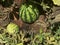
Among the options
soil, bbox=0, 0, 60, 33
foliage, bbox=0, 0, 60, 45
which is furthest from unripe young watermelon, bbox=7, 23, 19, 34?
soil, bbox=0, 0, 60, 33

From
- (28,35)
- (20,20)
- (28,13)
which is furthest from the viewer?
(20,20)

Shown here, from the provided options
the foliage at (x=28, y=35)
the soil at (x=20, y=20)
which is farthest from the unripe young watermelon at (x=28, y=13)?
the soil at (x=20, y=20)

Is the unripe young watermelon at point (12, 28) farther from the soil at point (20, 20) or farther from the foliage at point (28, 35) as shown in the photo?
the soil at point (20, 20)

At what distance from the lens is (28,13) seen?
3.62 m

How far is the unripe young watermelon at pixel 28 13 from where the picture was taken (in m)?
3.62

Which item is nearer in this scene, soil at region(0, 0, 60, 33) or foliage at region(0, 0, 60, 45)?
foliage at region(0, 0, 60, 45)

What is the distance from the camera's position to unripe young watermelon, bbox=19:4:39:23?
11.9 ft

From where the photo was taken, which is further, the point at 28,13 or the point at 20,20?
the point at 20,20

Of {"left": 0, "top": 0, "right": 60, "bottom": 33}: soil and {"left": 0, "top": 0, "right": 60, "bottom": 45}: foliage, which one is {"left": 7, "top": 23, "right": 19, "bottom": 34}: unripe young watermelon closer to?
{"left": 0, "top": 0, "right": 60, "bottom": 45}: foliage

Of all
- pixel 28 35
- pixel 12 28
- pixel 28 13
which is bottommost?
pixel 28 35

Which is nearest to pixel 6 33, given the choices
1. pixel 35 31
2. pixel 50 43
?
pixel 35 31

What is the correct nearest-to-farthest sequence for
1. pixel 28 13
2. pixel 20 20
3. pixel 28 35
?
pixel 28 13
pixel 28 35
pixel 20 20

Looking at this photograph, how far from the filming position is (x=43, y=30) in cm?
377

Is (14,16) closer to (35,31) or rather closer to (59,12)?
(35,31)
